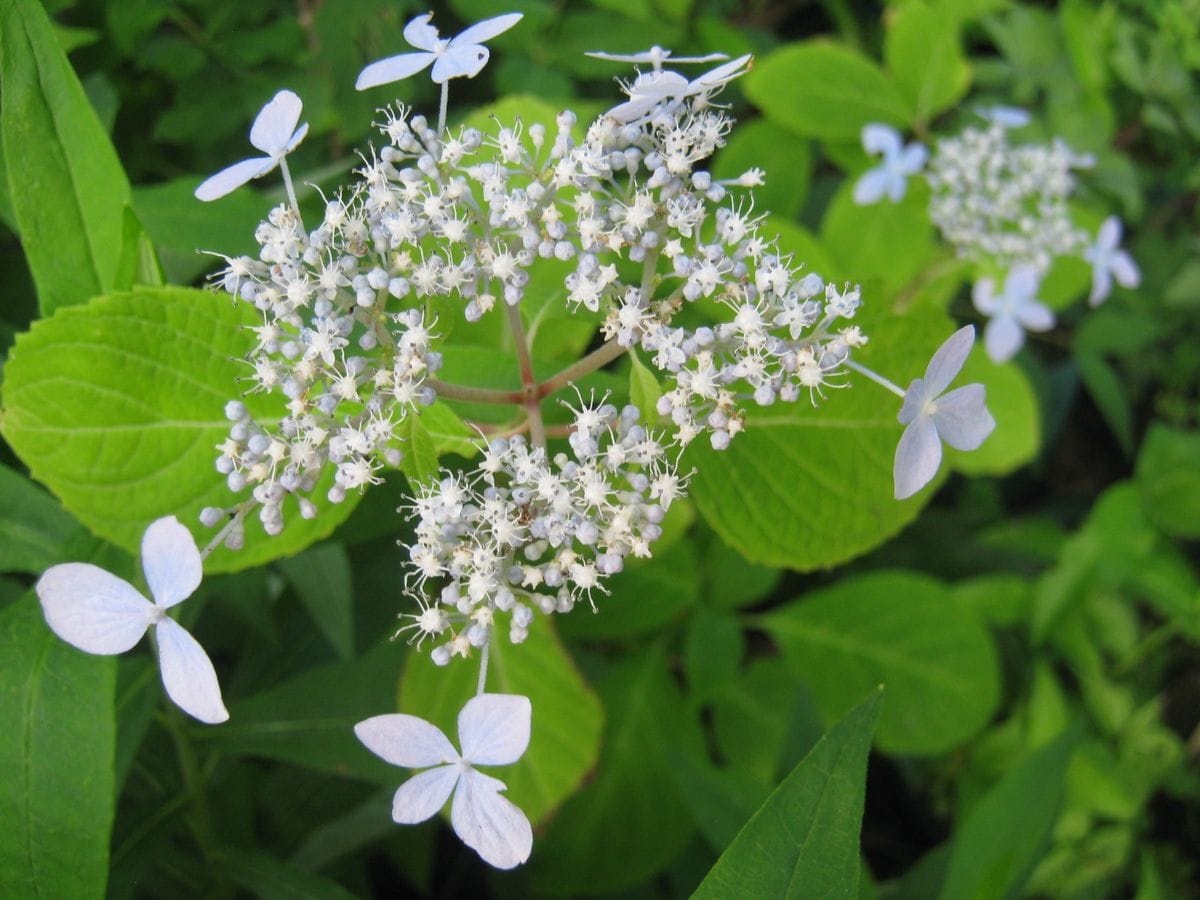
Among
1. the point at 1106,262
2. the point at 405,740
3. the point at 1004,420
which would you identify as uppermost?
the point at 405,740

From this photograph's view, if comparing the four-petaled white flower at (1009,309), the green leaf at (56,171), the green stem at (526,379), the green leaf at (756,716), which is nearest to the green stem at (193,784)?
the green leaf at (56,171)

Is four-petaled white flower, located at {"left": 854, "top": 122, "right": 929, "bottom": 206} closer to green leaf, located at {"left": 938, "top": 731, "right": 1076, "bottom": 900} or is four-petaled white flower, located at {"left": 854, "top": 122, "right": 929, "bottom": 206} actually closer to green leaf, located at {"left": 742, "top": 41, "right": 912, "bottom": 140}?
green leaf, located at {"left": 742, "top": 41, "right": 912, "bottom": 140}

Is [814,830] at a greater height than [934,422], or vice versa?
[934,422]

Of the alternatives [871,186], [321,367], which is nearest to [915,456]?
[321,367]

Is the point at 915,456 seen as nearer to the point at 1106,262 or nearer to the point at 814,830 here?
the point at 814,830

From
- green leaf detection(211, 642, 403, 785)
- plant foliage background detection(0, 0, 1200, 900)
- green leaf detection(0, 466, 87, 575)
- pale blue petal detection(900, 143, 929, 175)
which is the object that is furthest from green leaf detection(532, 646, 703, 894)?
pale blue petal detection(900, 143, 929, 175)

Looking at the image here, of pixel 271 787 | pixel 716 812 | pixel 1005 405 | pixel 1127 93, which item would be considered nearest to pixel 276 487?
pixel 716 812
